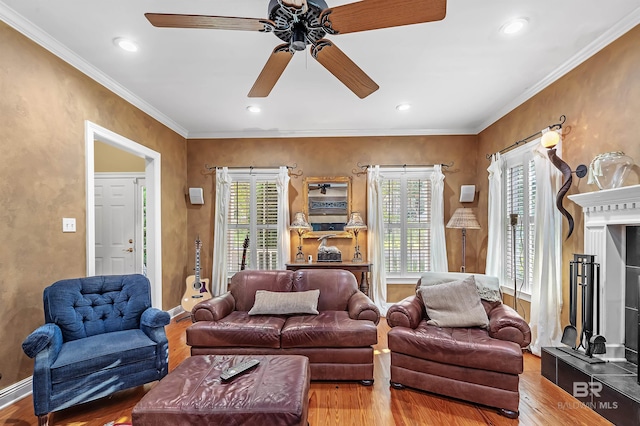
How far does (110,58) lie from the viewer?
2748 millimetres

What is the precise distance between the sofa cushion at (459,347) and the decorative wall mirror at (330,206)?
2456mm

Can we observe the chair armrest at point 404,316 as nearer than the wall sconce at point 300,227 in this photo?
Yes

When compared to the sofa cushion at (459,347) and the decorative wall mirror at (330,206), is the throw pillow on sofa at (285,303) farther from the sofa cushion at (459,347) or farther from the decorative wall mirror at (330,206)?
the decorative wall mirror at (330,206)

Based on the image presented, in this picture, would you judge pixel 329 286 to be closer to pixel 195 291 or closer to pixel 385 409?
pixel 385 409

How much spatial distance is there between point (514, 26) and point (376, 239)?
305 centimetres

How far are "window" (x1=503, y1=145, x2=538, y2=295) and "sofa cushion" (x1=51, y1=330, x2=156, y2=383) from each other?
3.64m

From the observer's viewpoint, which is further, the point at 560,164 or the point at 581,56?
the point at 560,164

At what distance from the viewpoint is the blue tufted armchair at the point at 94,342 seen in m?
1.97

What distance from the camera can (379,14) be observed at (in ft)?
4.98

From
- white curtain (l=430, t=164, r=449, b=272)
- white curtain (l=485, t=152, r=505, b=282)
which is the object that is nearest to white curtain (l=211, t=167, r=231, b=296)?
white curtain (l=430, t=164, r=449, b=272)

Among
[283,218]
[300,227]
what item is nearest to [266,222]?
[283,218]

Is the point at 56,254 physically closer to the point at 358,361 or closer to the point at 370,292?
the point at 358,361

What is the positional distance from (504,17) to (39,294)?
4075 millimetres

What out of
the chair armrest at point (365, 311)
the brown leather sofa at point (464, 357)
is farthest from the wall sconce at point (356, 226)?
the brown leather sofa at point (464, 357)
